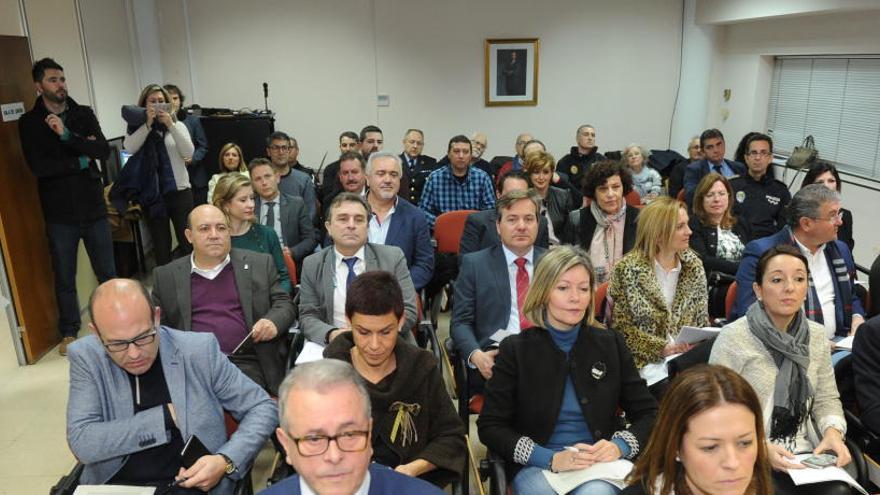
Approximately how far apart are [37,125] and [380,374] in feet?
10.8

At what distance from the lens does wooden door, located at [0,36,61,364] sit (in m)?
3.91

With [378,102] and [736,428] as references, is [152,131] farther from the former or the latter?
[736,428]

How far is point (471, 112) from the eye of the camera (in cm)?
829

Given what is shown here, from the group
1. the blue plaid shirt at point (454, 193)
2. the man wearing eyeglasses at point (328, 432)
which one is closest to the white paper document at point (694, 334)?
the man wearing eyeglasses at point (328, 432)

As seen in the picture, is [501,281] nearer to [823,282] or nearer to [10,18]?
[823,282]

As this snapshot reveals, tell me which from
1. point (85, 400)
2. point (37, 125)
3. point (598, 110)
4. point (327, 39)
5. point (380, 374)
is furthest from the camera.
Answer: point (598, 110)

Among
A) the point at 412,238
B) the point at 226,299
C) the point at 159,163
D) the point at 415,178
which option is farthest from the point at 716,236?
the point at 159,163

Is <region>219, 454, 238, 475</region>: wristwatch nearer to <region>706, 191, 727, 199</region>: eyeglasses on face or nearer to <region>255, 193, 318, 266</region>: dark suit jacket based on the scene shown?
<region>255, 193, 318, 266</region>: dark suit jacket

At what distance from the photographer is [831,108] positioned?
609 cm

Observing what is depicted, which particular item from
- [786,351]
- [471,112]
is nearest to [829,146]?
[471,112]

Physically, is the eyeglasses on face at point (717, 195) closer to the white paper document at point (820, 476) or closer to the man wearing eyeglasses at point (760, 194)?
the man wearing eyeglasses at point (760, 194)

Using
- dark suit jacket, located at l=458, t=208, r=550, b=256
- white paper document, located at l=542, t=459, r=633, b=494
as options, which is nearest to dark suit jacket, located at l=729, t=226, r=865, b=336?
dark suit jacket, located at l=458, t=208, r=550, b=256

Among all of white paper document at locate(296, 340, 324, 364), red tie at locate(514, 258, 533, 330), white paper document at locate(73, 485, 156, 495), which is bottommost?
white paper document at locate(73, 485, 156, 495)

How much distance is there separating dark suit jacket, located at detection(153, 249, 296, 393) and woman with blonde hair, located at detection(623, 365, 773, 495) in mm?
1808
